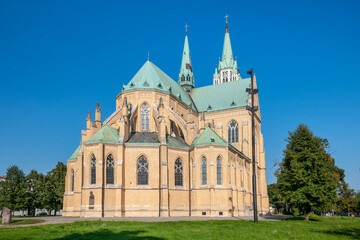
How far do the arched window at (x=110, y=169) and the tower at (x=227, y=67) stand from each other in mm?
46768

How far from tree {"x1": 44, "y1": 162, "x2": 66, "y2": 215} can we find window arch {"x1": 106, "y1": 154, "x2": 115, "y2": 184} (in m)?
20.8

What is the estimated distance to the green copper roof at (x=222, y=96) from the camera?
192ft

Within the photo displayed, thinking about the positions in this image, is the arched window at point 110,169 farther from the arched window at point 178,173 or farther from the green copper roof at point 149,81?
the green copper roof at point 149,81

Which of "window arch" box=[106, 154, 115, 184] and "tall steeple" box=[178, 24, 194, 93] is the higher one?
"tall steeple" box=[178, 24, 194, 93]

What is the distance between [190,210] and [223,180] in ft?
17.5

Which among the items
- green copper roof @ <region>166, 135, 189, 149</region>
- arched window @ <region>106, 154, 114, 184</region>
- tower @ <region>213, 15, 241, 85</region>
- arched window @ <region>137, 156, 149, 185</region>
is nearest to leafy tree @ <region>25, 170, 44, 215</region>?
arched window @ <region>106, 154, 114, 184</region>

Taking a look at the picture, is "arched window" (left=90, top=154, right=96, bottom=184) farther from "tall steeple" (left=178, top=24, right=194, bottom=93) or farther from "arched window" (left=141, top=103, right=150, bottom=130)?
"tall steeple" (left=178, top=24, right=194, bottom=93)

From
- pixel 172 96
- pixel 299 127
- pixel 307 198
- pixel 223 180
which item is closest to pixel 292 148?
pixel 299 127

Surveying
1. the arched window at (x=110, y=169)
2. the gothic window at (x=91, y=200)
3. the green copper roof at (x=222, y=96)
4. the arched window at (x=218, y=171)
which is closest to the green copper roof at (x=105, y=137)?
the arched window at (x=110, y=169)

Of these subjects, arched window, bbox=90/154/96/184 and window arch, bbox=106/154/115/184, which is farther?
window arch, bbox=106/154/115/184

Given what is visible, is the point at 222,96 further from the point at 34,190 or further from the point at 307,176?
the point at 34,190

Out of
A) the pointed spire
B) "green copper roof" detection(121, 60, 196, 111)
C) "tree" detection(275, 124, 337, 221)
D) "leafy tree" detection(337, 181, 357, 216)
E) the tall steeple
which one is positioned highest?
the pointed spire

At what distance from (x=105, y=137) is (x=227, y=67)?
4798 cm

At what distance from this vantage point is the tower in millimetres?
80250
